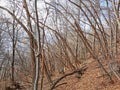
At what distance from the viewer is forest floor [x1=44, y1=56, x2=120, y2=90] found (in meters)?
12.8

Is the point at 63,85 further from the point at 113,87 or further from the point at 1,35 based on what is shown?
the point at 1,35

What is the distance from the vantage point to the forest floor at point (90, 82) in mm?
12828

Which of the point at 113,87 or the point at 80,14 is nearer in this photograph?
the point at 113,87

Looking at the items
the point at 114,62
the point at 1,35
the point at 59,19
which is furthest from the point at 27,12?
the point at 1,35

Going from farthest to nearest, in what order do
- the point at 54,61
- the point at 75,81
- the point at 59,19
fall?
the point at 54,61, the point at 59,19, the point at 75,81

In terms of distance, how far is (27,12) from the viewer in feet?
37.6

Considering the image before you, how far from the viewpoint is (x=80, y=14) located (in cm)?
2262

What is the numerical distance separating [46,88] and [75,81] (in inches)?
75.9

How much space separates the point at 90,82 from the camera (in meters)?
→ 14.5

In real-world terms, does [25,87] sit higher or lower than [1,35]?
lower

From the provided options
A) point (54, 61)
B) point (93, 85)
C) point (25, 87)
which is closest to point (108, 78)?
point (93, 85)

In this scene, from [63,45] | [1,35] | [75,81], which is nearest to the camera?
[75,81]

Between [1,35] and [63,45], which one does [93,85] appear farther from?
[1,35]

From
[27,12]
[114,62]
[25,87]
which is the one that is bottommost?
[25,87]
